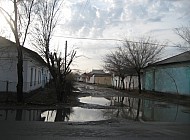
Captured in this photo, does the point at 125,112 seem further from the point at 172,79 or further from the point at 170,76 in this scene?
the point at 170,76

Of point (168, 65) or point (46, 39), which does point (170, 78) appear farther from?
point (46, 39)

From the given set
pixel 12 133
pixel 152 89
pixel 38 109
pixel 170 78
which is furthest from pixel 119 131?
pixel 152 89

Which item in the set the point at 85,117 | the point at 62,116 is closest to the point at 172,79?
the point at 85,117

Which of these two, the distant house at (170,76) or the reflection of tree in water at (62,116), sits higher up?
the distant house at (170,76)

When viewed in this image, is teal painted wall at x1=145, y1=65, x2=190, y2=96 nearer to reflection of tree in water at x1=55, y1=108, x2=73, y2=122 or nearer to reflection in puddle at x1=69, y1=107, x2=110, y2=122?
reflection in puddle at x1=69, y1=107, x2=110, y2=122

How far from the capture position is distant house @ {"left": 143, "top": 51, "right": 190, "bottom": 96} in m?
34.4

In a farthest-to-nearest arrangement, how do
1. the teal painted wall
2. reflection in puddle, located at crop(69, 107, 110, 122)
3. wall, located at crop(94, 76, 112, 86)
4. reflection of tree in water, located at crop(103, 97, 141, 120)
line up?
wall, located at crop(94, 76, 112, 86) → the teal painted wall → reflection of tree in water, located at crop(103, 97, 141, 120) → reflection in puddle, located at crop(69, 107, 110, 122)

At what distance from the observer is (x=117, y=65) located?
60.9 meters

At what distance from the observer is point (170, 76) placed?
38438 millimetres

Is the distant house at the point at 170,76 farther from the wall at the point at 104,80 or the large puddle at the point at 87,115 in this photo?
the wall at the point at 104,80

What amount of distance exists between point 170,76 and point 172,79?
0.75 meters

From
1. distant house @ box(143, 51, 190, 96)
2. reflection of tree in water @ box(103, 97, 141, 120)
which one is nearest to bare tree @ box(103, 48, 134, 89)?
distant house @ box(143, 51, 190, 96)

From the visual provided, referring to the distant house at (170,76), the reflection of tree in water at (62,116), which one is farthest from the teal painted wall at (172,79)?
the reflection of tree in water at (62,116)

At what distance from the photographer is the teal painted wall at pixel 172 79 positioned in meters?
34.2
